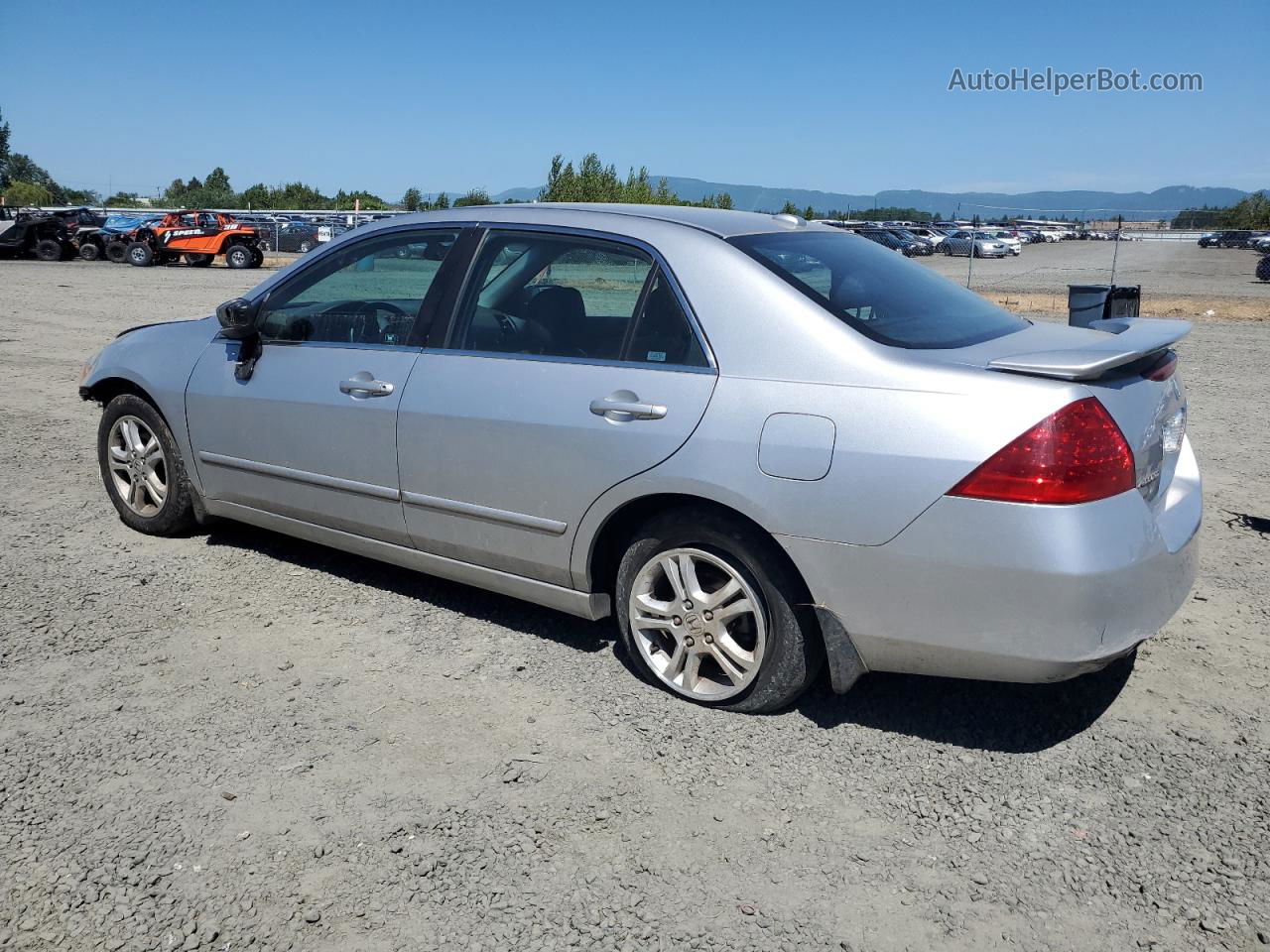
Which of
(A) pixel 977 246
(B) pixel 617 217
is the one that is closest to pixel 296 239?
(A) pixel 977 246

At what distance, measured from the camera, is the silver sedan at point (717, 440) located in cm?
300

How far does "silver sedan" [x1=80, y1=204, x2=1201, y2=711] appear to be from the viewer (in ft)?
9.84

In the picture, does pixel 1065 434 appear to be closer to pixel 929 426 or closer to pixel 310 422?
pixel 929 426

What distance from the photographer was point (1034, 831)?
2959 mm

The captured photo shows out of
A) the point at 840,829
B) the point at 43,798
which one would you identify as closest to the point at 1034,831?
the point at 840,829

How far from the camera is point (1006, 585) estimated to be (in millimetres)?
2975

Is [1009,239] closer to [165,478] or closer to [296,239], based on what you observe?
[296,239]

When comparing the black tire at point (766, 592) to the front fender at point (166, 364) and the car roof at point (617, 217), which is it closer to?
the car roof at point (617, 217)

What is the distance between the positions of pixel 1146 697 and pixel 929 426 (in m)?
1.49

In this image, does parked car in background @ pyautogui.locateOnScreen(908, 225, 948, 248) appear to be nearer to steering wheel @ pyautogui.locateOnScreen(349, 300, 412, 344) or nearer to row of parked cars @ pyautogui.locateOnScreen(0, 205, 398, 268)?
row of parked cars @ pyautogui.locateOnScreen(0, 205, 398, 268)

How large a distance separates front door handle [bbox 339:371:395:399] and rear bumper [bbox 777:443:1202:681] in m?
1.74

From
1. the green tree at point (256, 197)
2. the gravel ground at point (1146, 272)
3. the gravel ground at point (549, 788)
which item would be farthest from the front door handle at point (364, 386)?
the green tree at point (256, 197)

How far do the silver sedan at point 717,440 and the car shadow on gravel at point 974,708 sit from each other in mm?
337

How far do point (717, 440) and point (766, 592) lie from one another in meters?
0.50
